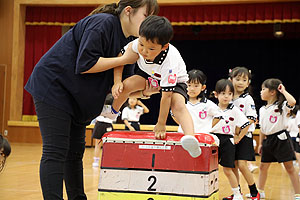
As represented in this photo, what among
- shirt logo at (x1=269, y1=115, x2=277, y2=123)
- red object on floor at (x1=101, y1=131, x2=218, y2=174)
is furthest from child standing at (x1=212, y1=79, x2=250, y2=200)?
red object on floor at (x1=101, y1=131, x2=218, y2=174)

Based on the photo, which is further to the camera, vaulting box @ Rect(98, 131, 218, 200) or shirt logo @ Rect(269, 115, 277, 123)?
shirt logo @ Rect(269, 115, 277, 123)

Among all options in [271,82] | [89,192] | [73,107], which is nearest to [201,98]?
[271,82]

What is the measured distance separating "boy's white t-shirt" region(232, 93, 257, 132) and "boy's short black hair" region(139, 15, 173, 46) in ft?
6.41

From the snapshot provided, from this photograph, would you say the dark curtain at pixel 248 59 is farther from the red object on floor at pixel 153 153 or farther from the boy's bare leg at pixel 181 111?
the red object on floor at pixel 153 153

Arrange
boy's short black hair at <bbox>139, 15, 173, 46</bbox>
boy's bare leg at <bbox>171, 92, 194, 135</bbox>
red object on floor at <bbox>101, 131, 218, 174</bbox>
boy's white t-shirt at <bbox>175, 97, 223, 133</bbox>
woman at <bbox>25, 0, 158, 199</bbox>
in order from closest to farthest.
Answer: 1. woman at <bbox>25, 0, 158, 199</bbox>
2. boy's short black hair at <bbox>139, 15, 173, 46</bbox>
3. red object on floor at <bbox>101, 131, 218, 174</bbox>
4. boy's bare leg at <bbox>171, 92, 194, 135</bbox>
5. boy's white t-shirt at <bbox>175, 97, 223, 133</bbox>

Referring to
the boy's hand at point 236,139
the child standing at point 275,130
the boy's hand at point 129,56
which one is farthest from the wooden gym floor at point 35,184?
the boy's hand at point 129,56

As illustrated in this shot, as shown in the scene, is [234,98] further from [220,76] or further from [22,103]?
[220,76]

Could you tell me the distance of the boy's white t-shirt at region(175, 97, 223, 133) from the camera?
12.0 ft

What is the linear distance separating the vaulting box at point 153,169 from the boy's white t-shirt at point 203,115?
126cm

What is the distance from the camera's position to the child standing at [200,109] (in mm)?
3639

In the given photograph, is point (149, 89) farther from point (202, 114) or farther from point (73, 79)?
point (202, 114)

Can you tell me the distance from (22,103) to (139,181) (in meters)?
8.54

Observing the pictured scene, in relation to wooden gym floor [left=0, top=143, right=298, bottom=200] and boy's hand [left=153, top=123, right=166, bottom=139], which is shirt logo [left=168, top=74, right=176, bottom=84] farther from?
wooden gym floor [left=0, top=143, right=298, bottom=200]

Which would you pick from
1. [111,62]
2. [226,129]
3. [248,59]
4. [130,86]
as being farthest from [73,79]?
[248,59]
